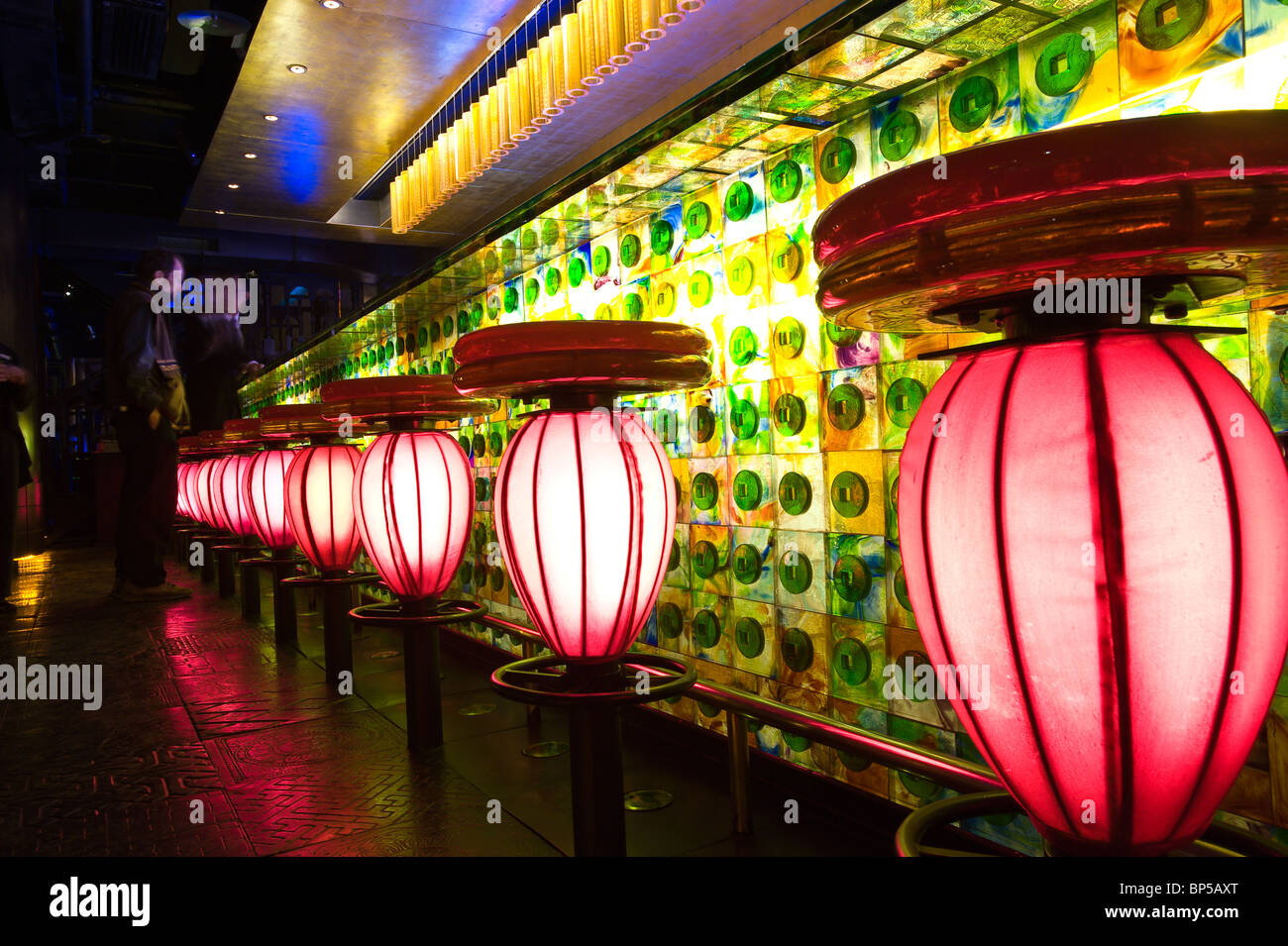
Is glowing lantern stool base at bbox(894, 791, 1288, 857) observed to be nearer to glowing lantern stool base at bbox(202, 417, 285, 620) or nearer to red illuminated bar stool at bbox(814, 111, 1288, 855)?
red illuminated bar stool at bbox(814, 111, 1288, 855)

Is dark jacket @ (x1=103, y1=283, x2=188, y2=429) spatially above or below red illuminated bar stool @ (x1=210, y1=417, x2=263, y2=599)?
above

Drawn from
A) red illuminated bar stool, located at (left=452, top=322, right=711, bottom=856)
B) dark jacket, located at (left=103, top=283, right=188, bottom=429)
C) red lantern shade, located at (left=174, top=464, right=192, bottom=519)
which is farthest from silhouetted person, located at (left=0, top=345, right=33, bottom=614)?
red illuminated bar stool, located at (left=452, top=322, right=711, bottom=856)

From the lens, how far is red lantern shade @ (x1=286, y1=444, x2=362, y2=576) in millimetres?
2697

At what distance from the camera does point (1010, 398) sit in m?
0.70

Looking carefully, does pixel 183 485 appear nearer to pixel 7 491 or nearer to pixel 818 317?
pixel 7 491

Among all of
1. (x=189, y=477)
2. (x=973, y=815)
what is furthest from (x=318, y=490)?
(x=189, y=477)

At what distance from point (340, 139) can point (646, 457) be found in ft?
22.2

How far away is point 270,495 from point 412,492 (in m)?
1.76

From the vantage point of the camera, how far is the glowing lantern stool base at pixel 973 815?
78cm

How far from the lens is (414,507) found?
6.79 feet

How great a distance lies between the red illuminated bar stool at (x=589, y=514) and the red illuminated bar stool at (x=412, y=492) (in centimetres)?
70

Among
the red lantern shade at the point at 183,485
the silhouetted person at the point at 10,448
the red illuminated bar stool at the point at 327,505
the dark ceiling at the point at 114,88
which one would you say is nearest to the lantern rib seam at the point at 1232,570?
the red illuminated bar stool at the point at 327,505

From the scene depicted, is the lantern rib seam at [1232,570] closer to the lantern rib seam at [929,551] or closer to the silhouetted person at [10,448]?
the lantern rib seam at [929,551]
